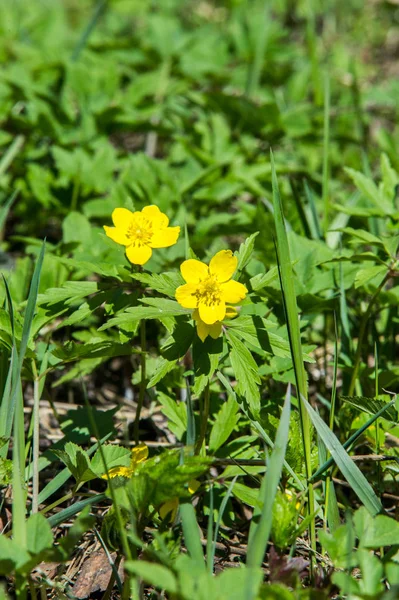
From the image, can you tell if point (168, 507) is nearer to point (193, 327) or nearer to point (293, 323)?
point (193, 327)

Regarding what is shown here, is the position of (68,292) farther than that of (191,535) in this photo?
Yes

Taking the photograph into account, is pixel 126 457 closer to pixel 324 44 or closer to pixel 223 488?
pixel 223 488

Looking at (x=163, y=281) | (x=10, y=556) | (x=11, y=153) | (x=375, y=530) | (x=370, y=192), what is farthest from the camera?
(x=11, y=153)

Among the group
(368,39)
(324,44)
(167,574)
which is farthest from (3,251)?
(368,39)

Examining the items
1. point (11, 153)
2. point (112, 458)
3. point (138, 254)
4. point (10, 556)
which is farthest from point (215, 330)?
point (11, 153)

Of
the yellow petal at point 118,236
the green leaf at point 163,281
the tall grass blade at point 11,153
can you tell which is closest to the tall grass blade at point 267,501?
the green leaf at point 163,281

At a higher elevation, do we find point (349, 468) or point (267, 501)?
point (267, 501)
